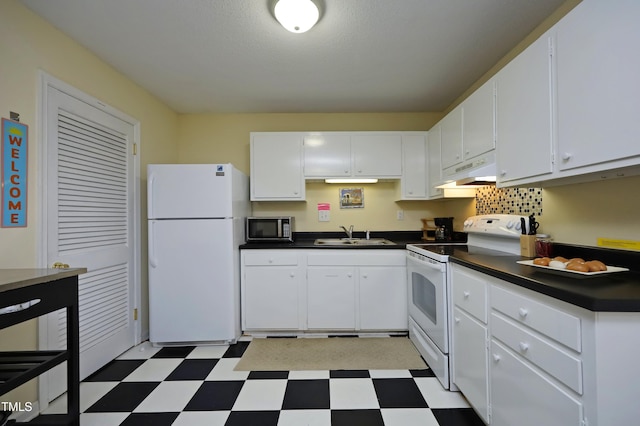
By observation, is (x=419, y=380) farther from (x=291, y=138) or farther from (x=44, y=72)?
(x=44, y=72)

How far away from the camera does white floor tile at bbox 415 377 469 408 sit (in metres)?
1.72

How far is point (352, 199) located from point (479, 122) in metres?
1.62

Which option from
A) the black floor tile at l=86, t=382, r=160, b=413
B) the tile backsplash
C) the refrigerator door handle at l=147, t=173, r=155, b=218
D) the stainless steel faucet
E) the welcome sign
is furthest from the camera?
the stainless steel faucet

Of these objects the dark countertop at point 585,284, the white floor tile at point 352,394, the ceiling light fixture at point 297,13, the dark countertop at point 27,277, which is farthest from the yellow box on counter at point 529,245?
the dark countertop at point 27,277

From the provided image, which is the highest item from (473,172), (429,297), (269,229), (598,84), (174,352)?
(598,84)

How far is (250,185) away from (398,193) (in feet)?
5.43

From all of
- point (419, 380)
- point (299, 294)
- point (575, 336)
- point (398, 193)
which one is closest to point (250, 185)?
point (299, 294)

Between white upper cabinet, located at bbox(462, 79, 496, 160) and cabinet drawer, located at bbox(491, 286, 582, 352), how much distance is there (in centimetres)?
102

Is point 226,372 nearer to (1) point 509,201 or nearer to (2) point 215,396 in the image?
(2) point 215,396

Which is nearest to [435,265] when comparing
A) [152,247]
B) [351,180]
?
[351,180]

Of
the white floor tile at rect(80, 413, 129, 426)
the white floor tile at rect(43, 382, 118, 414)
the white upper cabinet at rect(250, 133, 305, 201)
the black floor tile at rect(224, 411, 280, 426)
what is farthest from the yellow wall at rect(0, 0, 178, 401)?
the white upper cabinet at rect(250, 133, 305, 201)

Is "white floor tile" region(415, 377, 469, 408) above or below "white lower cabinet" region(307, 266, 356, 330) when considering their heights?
below

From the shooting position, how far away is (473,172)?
2035 mm

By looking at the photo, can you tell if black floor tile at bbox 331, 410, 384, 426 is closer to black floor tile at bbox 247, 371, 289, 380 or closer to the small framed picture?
black floor tile at bbox 247, 371, 289, 380
